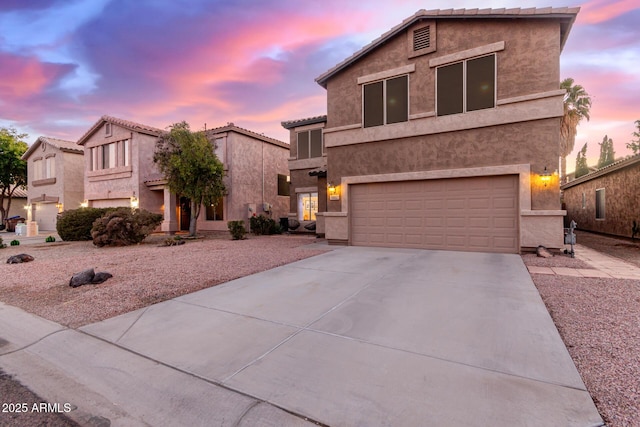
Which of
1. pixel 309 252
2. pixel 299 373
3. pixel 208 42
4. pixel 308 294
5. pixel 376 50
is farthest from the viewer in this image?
pixel 208 42

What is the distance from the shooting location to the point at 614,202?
13.5 metres

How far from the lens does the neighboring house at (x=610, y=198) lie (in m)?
11.9

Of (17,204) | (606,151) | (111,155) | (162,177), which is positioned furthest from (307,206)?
(606,151)

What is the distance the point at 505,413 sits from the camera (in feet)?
6.38

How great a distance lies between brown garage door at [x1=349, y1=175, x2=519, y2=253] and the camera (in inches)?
341

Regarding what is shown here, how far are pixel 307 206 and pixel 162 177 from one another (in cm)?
1031

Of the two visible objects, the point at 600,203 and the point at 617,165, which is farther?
the point at 600,203

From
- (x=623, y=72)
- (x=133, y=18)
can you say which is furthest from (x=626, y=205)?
(x=133, y=18)

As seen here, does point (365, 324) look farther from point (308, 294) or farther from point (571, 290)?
point (571, 290)

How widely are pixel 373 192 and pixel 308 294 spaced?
663 cm

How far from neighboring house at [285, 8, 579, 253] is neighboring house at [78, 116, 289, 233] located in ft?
28.0

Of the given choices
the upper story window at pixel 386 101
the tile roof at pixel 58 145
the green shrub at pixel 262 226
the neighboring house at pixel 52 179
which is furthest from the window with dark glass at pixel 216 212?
the tile roof at pixel 58 145

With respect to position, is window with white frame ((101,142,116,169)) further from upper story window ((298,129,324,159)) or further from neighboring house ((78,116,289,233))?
upper story window ((298,129,324,159))

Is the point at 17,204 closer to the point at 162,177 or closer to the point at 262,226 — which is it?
the point at 162,177
